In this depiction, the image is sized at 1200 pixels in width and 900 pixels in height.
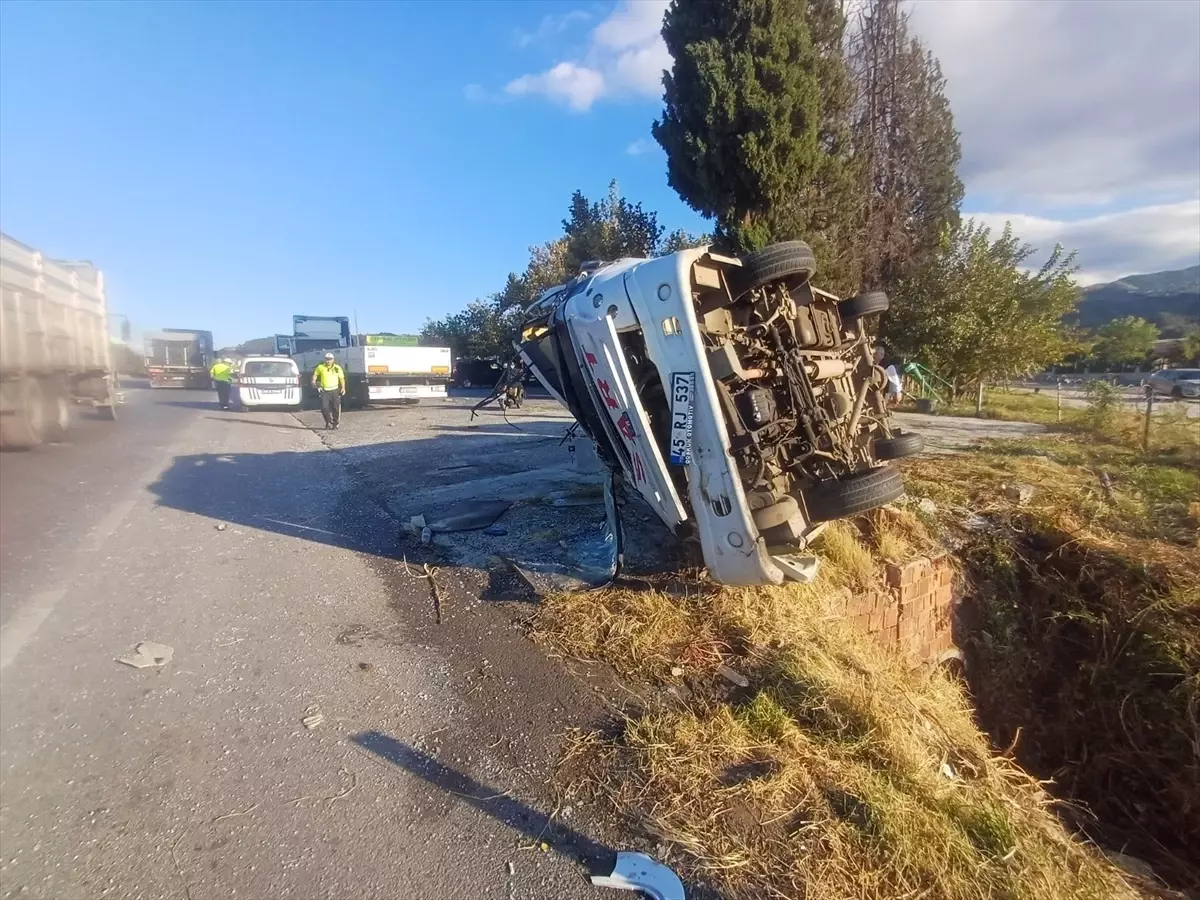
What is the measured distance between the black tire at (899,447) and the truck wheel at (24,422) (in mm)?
12410

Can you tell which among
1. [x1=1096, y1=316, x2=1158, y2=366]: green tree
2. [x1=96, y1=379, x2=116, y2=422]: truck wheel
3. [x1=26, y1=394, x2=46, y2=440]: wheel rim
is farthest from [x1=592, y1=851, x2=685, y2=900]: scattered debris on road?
[x1=1096, y1=316, x2=1158, y2=366]: green tree

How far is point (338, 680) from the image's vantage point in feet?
12.1

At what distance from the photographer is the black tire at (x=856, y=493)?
3664 millimetres

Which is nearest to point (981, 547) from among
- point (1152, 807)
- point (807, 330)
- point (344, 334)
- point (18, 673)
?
point (1152, 807)

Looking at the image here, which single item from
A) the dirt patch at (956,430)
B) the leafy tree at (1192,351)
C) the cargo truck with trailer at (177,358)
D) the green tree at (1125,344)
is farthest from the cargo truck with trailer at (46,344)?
the green tree at (1125,344)

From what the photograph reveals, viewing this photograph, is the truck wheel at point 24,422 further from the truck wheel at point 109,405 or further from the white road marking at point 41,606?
the white road marking at point 41,606

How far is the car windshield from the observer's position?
754 inches

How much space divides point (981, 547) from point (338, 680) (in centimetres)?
519

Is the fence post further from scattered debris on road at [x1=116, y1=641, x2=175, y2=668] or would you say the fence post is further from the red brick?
scattered debris on road at [x1=116, y1=641, x2=175, y2=668]

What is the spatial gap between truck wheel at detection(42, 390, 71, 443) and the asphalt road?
23.5 feet

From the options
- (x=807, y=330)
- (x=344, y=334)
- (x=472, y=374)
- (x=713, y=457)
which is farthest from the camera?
(x=472, y=374)

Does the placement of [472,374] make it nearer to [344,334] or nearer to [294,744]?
[344,334]

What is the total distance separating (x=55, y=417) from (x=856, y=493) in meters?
14.0

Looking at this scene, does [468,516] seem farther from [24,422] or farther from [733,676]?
[24,422]
